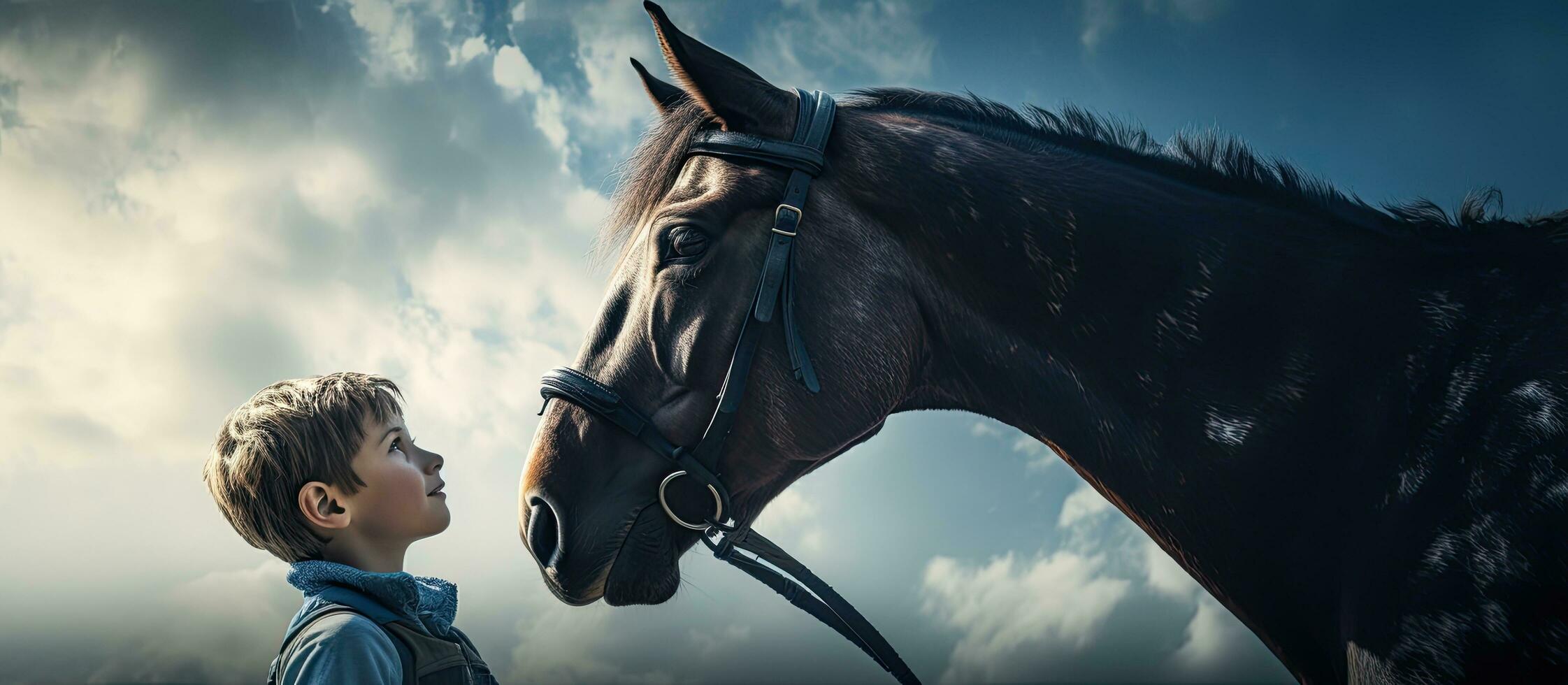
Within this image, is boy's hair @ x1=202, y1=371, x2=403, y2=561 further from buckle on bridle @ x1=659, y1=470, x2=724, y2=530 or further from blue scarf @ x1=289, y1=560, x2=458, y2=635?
buckle on bridle @ x1=659, y1=470, x2=724, y2=530

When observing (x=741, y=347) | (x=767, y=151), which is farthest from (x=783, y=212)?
(x=741, y=347)

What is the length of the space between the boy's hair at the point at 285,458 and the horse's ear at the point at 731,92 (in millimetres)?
1129

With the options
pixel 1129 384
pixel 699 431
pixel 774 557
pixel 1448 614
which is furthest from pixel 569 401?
pixel 1448 614

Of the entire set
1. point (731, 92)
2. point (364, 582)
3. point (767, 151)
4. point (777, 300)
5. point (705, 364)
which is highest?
point (731, 92)

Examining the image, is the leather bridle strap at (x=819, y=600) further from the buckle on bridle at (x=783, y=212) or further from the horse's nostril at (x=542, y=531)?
the buckle on bridle at (x=783, y=212)

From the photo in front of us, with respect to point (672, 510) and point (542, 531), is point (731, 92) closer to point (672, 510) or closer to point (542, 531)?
point (672, 510)

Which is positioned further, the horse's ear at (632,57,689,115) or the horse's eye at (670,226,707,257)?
the horse's ear at (632,57,689,115)

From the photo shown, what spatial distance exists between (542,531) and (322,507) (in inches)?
22.1

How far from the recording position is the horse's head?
2127mm

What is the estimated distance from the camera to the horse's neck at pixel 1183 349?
5.90 feet

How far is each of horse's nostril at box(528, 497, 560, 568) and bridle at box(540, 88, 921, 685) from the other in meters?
0.28

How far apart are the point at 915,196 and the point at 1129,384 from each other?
27.6 inches

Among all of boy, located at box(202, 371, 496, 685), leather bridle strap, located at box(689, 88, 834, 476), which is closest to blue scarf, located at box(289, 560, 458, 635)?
boy, located at box(202, 371, 496, 685)

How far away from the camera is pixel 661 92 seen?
2547 mm
